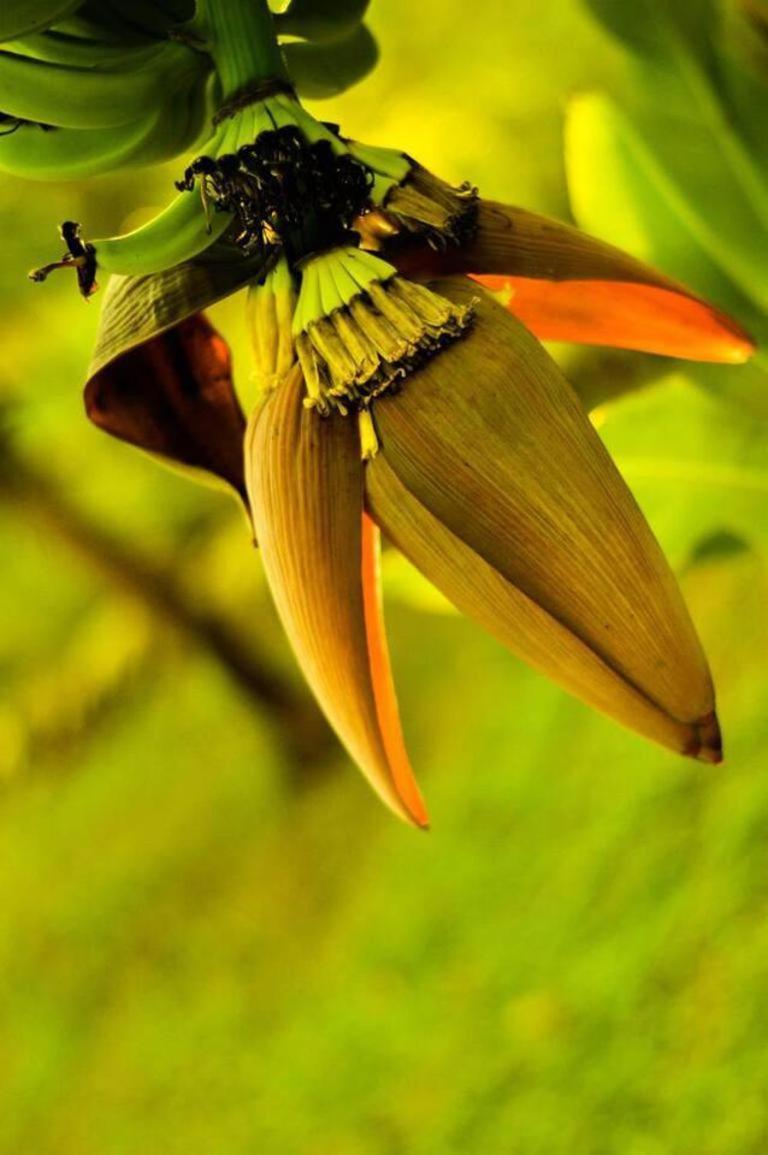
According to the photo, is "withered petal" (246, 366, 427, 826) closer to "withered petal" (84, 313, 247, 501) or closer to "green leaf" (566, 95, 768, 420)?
"withered petal" (84, 313, 247, 501)

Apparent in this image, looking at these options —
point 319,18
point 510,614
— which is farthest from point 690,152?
point 510,614

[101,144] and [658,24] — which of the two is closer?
[101,144]

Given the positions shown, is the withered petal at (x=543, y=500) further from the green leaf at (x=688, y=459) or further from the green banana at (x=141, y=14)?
the green leaf at (x=688, y=459)

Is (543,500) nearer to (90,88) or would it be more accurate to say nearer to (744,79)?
(90,88)

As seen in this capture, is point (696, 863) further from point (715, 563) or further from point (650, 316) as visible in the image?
point (650, 316)

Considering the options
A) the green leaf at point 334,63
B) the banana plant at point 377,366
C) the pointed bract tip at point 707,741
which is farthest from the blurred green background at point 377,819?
the pointed bract tip at point 707,741

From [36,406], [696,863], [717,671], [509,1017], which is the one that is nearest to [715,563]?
[717,671]
